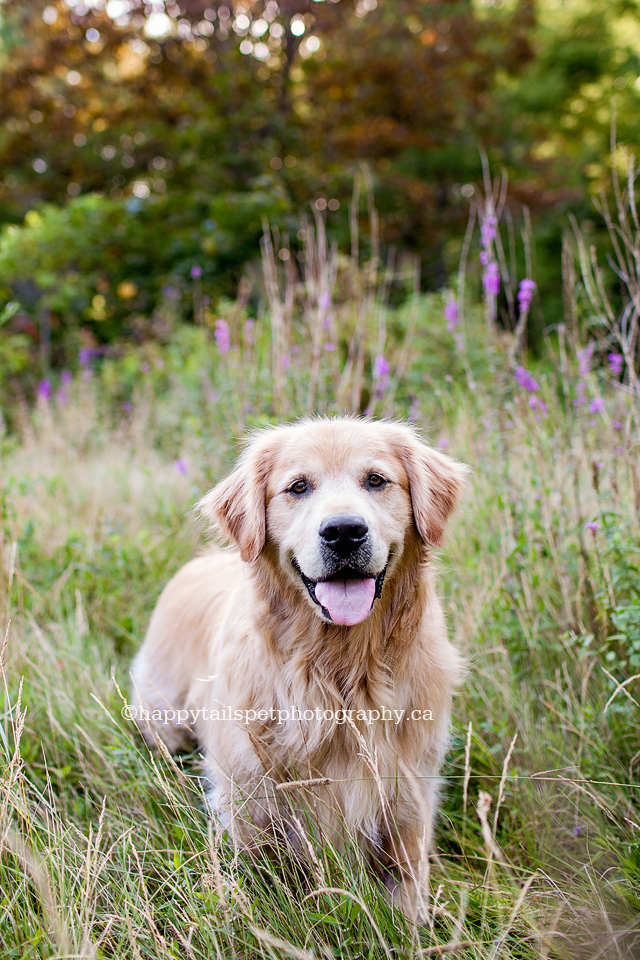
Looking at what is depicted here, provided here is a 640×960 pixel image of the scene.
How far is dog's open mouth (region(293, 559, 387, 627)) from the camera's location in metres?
1.88

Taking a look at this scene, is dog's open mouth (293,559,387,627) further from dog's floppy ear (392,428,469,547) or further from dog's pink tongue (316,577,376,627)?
dog's floppy ear (392,428,469,547)

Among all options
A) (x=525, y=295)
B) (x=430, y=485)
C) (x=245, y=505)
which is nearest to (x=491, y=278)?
(x=525, y=295)

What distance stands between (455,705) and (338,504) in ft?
3.80

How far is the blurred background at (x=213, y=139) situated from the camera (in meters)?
9.68

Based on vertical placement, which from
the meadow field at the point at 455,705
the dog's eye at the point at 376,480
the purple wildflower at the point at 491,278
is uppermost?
the purple wildflower at the point at 491,278

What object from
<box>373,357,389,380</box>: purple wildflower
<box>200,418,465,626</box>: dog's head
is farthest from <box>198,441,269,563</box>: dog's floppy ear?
<box>373,357,389,380</box>: purple wildflower

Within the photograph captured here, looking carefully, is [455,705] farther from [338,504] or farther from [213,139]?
[213,139]

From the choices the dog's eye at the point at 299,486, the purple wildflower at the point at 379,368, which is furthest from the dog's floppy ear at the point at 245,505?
the purple wildflower at the point at 379,368

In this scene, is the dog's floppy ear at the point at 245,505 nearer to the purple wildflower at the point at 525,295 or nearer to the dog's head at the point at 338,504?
the dog's head at the point at 338,504

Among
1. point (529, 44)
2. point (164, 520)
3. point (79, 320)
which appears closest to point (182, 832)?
point (164, 520)

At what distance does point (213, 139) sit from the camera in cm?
1046

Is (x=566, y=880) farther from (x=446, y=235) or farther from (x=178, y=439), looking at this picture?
(x=446, y=235)

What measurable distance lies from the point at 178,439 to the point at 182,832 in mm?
4152

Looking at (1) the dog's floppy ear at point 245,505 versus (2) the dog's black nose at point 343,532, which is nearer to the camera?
(2) the dog's black nose at point 343,532
